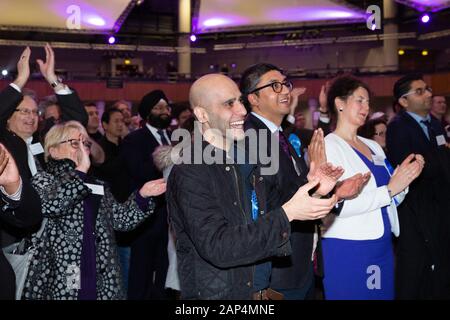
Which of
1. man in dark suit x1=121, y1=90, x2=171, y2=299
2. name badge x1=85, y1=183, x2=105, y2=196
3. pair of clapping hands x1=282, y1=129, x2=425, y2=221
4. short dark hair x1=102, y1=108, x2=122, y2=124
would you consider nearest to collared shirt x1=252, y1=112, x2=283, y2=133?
pair of clapping hands x1=282, y1=129, x2=425, y2=221

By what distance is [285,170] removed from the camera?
2.89 metres

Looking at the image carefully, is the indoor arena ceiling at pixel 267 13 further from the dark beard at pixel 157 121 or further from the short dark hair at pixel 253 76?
the short dark hair at pixel 253 76

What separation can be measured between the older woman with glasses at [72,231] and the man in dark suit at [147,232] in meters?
1.46

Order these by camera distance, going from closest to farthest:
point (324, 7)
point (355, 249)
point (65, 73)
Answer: point (355, 249), point (324, 7), point (65, 73)

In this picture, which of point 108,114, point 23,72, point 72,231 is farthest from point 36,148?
point 108,114

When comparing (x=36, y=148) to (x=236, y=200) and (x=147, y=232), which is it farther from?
(x=236, y=200)

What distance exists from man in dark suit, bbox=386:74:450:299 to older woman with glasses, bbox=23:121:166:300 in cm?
181

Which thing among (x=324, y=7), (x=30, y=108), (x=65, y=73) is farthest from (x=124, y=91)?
(x=30, y=108)

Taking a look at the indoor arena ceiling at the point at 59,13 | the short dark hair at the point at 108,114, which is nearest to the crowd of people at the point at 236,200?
the short dark hair at the point at 108,114

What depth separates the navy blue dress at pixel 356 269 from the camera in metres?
3.19
